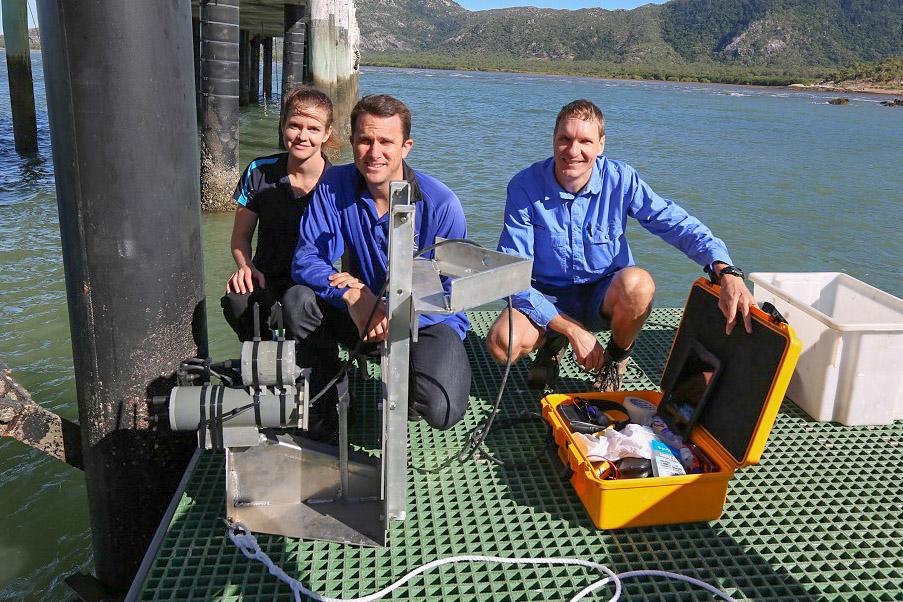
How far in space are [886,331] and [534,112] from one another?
983 inches

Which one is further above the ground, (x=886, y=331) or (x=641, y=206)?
(x=641, y=206)

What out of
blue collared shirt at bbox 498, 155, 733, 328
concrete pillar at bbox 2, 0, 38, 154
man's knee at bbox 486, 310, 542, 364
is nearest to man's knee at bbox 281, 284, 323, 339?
man's knee at bbox 486, 310, 542, 364

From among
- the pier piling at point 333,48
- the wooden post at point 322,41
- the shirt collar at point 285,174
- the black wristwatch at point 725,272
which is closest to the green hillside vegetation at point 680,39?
the pier piling at point 333,48

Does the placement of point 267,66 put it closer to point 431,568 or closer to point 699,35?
point 431,568

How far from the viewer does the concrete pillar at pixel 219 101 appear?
780 cm

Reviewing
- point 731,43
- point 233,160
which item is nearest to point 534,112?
point 233,160

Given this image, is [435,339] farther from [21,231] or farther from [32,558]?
[21,231]

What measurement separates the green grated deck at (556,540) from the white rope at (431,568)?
0.03 m

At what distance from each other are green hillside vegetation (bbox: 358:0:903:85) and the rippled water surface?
2773 inches

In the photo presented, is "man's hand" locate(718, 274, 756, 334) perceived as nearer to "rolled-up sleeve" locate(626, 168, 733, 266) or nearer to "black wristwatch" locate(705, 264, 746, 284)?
"black wristwatch" locate(705, 264, 746, 284)

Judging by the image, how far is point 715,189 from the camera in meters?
12.3

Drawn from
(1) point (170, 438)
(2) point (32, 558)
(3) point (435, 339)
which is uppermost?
(3) point (435, 339)

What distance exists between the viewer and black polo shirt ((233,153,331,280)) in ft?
10.6

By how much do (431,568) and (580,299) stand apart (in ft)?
5.28
